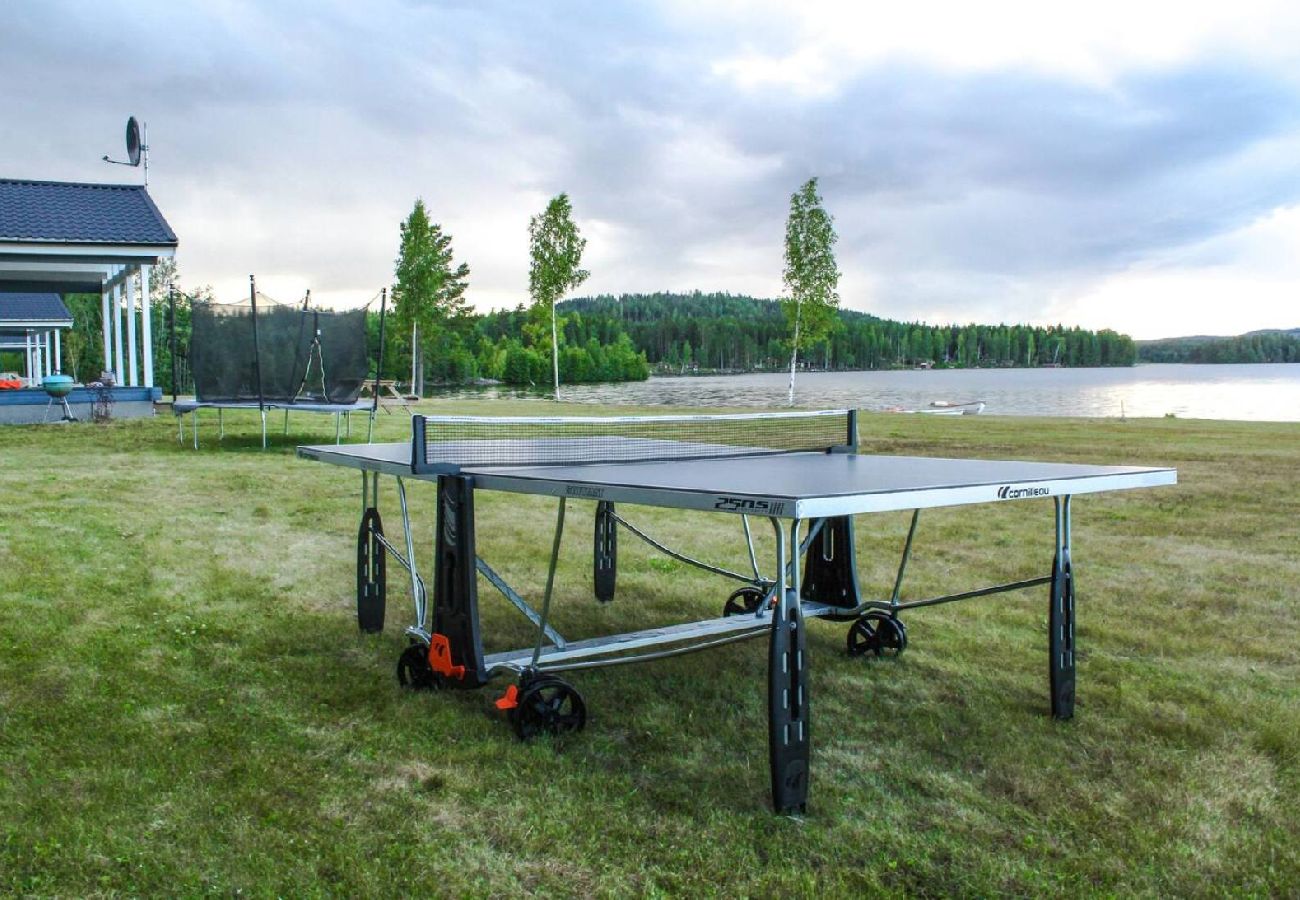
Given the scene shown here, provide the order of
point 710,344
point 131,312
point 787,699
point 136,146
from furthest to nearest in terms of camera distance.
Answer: point 710,344 < point 136,146 < point 131,312 < point 787,699

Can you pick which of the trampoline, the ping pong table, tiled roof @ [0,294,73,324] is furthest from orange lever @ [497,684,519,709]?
tiled roof @ [0,294,73,324]

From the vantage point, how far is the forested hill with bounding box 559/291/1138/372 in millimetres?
126938

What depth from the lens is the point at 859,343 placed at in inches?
5025

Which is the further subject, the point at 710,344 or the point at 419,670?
the point at 710,344

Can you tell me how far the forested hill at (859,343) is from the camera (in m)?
127

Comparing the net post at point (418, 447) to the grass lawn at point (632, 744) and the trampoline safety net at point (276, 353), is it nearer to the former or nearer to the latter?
the grass lawn at point (632, 744)

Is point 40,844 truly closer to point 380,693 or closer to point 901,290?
point 380,693

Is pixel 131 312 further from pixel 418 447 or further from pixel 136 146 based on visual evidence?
pixel 418 447

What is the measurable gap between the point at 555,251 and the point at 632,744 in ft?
135

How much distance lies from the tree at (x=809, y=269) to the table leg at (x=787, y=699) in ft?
127

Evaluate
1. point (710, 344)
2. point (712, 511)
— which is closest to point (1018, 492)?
point (712, 511)

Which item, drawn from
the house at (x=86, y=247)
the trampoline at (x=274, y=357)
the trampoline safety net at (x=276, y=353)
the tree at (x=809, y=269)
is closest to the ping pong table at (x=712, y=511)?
the trampoline at (x=274, y=357)

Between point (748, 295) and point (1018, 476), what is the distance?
16350 centimetres

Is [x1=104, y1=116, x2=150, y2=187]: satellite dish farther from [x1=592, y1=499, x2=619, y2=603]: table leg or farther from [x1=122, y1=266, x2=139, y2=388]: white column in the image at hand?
[x1=592, y1=499, x2=619, y2=603]: table leg
